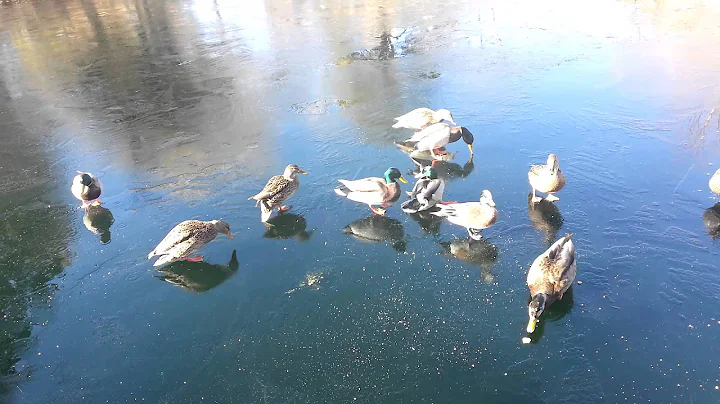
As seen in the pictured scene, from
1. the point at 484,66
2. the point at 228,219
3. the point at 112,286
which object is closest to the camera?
the point at 112,286

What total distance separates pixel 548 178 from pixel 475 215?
1.14m

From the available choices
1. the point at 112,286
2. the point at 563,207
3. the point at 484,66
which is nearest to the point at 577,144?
the point at 563,207

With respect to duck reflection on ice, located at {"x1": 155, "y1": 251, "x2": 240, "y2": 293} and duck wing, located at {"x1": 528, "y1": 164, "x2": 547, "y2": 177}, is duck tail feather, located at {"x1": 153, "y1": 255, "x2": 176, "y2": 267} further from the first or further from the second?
duck wing, located at {"x1": 528, "y1": 164, "x2": 547, "y2": 177}

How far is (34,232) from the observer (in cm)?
639

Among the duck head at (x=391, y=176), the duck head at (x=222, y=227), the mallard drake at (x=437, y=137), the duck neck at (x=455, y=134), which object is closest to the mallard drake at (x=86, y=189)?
the duck head at (x=222, y=227)

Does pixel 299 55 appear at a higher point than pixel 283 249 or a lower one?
higher

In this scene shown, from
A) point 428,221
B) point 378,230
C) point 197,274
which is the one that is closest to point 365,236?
point 378,230

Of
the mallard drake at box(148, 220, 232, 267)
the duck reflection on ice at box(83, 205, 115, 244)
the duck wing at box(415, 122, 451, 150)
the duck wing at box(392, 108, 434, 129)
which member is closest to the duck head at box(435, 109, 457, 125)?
the duck wing at box(392, 108, 434, 129)

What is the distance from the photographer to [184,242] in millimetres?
5480

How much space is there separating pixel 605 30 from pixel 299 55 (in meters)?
7.87

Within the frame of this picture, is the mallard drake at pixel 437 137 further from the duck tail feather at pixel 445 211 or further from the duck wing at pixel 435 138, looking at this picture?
the duck tail feather at pixel 445 211

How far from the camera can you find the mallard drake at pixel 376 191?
20.2 ft

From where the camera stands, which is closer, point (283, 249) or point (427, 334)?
point (427, 334)

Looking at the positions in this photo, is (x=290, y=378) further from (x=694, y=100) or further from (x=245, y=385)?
(x=694, y=100)
